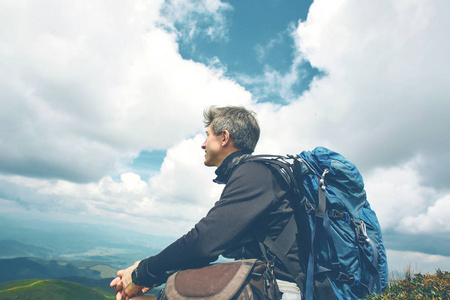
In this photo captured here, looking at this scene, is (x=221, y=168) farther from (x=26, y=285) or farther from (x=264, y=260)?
(x=26, y=285)

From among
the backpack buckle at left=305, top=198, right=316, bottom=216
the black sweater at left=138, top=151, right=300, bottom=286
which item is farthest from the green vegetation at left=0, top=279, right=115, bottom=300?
the backpack buckle at left=305, top=198, right=316, bottom=216

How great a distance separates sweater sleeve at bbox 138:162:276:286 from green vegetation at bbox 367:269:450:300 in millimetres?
2668

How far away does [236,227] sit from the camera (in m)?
2.87

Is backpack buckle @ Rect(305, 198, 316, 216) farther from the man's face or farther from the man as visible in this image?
the man's face

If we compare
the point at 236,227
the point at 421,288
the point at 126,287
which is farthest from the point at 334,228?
the point at 421,288

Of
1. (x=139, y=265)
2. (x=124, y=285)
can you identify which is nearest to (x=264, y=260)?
(x=139, y=265)

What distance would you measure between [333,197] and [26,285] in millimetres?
145180

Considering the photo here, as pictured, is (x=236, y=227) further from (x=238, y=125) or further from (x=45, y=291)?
(x=45, y=291)

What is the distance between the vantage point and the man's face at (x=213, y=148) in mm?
4398

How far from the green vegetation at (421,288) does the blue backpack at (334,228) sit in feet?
3.92

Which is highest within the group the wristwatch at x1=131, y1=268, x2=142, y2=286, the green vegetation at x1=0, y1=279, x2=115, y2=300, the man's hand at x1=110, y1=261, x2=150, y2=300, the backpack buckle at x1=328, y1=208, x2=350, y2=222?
the backpack buckle at x1=328, y1=208, x2=350, y2=222

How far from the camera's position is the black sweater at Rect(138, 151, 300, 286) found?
2832 mm

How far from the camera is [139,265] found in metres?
3.01

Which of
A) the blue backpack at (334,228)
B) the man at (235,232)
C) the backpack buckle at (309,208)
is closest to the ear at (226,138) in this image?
the man at (235,232)
